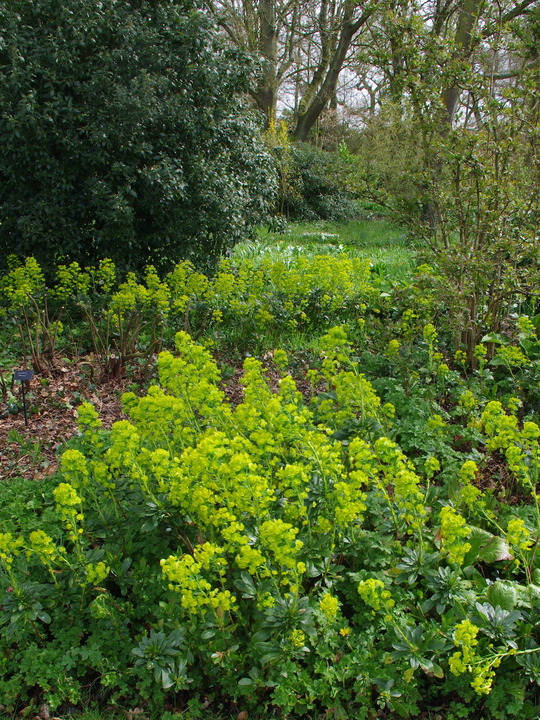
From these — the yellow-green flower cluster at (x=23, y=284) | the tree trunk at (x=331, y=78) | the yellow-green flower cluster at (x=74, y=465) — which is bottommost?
the yellow-green flower cluster at (x=74, y=465)

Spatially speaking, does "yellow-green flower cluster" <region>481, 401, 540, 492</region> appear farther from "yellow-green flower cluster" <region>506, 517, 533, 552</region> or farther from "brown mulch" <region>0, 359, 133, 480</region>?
"brown mulch" <region>0, 359, 133, 480</region>

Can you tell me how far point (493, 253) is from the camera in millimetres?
4281

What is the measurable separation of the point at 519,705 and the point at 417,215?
145 inches

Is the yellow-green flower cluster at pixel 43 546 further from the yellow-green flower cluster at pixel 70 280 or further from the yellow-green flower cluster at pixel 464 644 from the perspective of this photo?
the yellow-green flower cluster at pixel 70 280

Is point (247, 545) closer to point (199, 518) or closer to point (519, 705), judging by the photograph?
point (199, 518)

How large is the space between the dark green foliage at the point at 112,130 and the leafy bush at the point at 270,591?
Result: 3.76 m

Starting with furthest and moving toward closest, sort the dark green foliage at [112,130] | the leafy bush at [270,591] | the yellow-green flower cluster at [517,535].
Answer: the dark green foliage at [112,130] < the yellow-green flower cluster at [517,535] < the leafy bush at [270,591]

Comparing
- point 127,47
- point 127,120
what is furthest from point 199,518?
point 127,47

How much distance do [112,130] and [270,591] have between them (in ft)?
15.9

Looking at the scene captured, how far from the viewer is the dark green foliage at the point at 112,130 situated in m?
5.53

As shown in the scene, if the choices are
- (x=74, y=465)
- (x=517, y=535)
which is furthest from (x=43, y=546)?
(x=517, y=535)

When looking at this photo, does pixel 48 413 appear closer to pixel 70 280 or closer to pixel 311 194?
pixel 70 280

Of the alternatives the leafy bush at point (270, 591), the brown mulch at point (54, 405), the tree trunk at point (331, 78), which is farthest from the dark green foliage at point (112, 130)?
the tree trunk at point (331, 78)

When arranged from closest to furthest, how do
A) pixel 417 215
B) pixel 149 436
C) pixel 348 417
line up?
pixel 149 436 < pixel 348 417 < pixel 417 215
